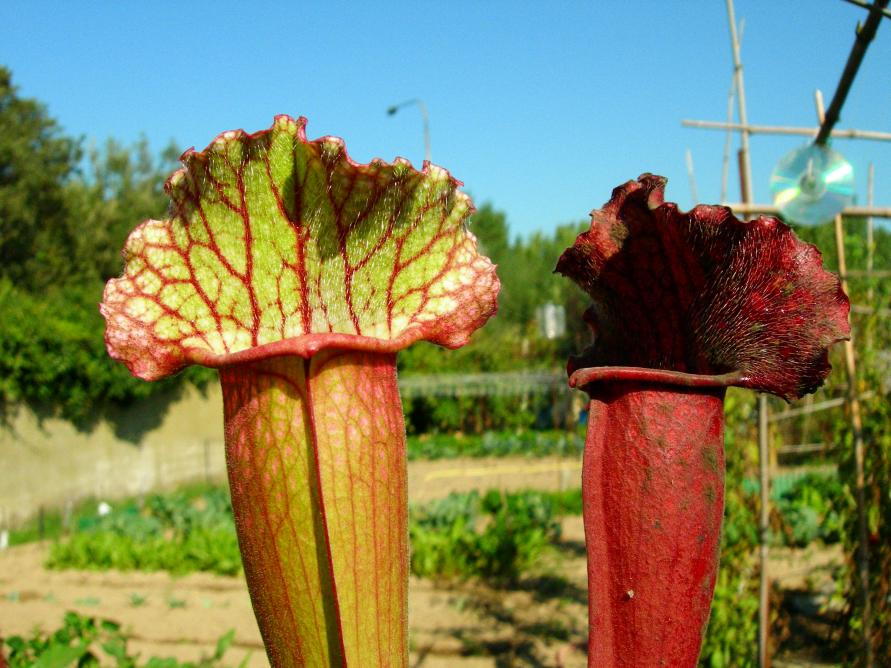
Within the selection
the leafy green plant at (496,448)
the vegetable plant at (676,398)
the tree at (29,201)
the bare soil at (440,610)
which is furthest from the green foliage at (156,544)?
the tree at (29,201)

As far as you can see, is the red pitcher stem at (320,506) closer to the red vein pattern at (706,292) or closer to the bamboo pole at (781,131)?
the red vein pattern at (706,292)

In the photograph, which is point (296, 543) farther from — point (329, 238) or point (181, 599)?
point (181, 599)

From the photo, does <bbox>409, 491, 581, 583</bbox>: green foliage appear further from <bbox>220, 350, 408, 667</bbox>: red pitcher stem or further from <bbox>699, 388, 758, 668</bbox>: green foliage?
<bbox>220, 350, 408, 667</bbox>: red pitcher stem

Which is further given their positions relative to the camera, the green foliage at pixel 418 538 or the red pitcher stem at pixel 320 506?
the green foliage at pixel 418 538

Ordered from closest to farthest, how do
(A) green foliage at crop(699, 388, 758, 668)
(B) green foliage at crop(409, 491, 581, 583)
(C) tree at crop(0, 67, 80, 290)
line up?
1. (A) green foliage at crop(699, 388, 758, 668)
2. (B) green foliage at crop(409, 491, 581, 583)
3. (C) tree at crop(0, 67, 80, 290)

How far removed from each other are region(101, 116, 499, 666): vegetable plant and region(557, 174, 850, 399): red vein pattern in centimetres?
19

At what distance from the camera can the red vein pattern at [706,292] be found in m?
0.89

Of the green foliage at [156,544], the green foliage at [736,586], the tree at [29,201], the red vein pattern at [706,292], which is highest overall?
the tree at [29,201]

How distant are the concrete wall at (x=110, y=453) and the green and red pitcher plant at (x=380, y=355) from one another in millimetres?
14817

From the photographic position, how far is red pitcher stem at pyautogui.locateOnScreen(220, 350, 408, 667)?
0.88 metres

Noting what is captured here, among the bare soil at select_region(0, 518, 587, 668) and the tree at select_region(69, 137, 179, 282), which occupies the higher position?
the tree at select_region(69, 137, 179, 282)

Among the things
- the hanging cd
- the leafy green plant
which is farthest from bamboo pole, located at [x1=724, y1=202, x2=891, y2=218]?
the leafy green plant

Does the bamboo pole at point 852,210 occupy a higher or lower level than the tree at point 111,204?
lower

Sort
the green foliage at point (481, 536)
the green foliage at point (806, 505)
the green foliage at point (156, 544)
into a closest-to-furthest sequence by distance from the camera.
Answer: the green foliage at point (481, 536), the green foliage at point (806, 505), the green foliage at point (156, 544)
